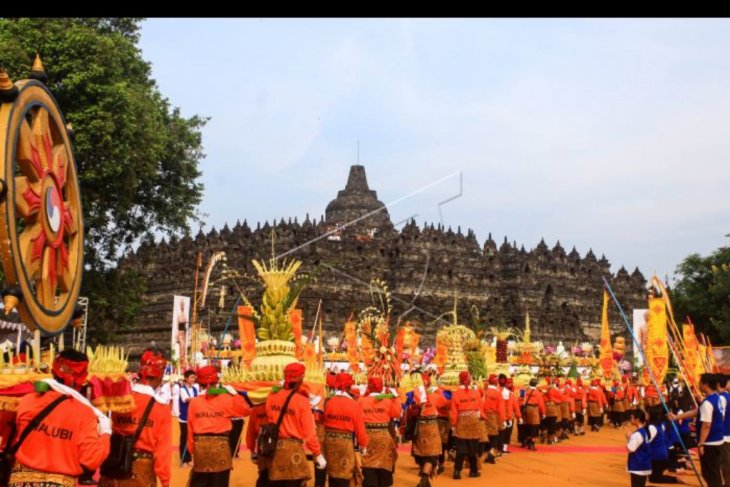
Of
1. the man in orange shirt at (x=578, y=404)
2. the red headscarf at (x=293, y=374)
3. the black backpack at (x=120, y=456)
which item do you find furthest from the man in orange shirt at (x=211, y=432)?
the man in orange shirt at (x=578, y=404)

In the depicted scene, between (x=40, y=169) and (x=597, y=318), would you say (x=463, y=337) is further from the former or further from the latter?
(x=597, y=318)

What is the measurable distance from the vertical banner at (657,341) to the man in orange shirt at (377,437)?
6680 millimetres

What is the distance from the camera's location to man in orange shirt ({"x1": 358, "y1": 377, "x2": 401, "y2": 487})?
1097cm

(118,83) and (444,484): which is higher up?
(118,83)

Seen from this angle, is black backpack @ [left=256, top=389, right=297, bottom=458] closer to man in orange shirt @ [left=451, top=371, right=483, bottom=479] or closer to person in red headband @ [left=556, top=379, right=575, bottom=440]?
man in orange shirt @ [left=451, top=371, right=483, bottom=479]

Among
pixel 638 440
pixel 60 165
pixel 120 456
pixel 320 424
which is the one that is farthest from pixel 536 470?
pixel 60 165

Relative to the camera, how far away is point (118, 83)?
24094 millimetres

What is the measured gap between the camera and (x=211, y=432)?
9086mm

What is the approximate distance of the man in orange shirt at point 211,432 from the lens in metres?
8.98

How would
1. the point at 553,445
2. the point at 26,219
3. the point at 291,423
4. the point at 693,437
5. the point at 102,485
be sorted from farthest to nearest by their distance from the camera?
the point at 553,445
the point at 693,437
the point at 291,423
the point at 102,485
the point at 26,219

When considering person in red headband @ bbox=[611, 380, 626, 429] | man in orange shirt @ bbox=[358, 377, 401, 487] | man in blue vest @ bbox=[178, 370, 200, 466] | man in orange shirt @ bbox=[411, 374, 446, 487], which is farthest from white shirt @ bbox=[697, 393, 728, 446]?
person in red headband @ bbox=[611, 380, 626, 429]

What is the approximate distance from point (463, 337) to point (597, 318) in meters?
40.3

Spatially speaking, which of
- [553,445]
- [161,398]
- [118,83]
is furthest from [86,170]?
[161,398]

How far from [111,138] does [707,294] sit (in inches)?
1403
